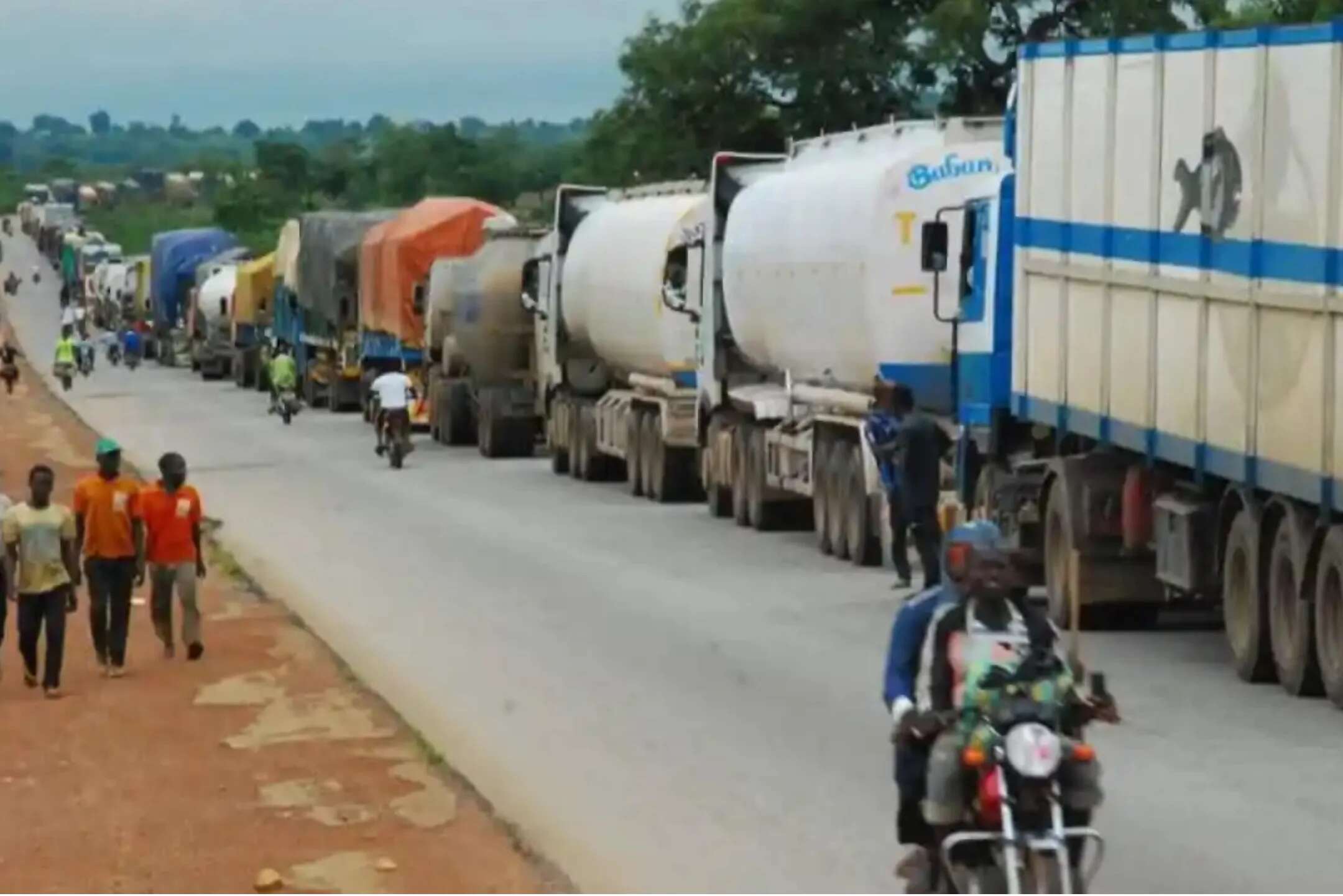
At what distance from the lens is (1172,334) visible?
20953 millimetres

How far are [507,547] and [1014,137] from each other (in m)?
8.20

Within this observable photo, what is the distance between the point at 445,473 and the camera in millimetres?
44750

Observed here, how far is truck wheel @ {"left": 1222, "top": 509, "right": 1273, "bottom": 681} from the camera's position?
19.4m

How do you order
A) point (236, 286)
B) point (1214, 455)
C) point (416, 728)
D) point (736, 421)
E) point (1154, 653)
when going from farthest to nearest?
1. point (236, 286)
2. point (736, 421)
3. point (1154, 653)
4. point (1214, 455)
5. point (416, 728)

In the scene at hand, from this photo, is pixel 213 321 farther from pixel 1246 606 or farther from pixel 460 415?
pixel 1246 606

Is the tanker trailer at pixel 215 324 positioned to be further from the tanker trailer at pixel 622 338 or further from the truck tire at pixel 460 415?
the tanker trailer at pixel 622 338

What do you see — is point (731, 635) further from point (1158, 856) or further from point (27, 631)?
point (1158, 856)

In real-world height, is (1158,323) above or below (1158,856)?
above

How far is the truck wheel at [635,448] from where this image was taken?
39.1 m

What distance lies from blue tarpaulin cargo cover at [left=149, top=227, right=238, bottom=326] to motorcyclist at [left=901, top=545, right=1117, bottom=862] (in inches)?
3555

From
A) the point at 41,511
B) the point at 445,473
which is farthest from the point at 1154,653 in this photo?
the point at 445,473

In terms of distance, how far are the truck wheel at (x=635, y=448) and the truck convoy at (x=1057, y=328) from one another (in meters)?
0.04

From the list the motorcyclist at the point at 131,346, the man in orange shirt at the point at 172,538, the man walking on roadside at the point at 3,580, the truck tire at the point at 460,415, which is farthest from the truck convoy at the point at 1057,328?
the motorcyclist at the point at 131,346

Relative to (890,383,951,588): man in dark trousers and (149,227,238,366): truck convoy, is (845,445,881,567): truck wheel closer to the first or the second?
(890,383,951,588): man in dark trousers
